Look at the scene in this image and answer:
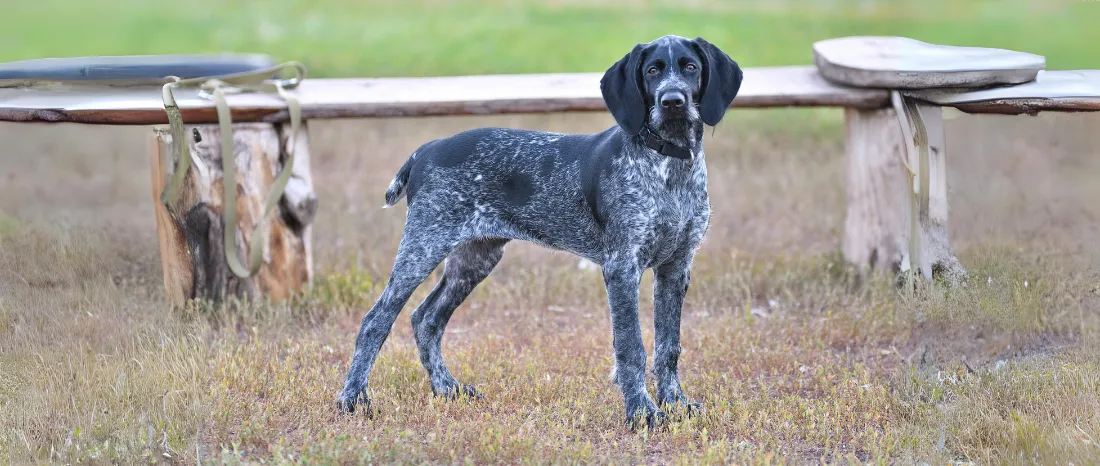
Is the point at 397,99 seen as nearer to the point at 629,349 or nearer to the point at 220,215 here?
the point at 220,215

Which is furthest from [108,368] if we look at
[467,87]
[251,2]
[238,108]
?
[251,2]

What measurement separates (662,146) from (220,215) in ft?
10.2

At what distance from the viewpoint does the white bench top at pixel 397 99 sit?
6145mm

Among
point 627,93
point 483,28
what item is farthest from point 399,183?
point 483,28

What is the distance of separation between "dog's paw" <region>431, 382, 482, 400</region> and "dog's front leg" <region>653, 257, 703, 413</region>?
3.03 ft

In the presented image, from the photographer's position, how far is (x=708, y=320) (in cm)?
690

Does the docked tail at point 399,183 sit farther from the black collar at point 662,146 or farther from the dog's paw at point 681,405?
the dog's paw at point 681,405

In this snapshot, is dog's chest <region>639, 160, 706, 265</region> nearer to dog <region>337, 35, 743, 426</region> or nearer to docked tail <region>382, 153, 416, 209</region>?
dog <region>337, 35, 743, 426</region>

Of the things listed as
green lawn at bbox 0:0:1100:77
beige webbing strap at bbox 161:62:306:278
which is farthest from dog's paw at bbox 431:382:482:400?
green lawn at bbox 0:0:1100:77

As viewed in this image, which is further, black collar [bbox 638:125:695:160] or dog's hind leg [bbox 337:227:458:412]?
dog's hind leg [bbox 337:227:458:412]

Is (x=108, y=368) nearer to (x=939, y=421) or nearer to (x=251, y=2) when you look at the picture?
(x=939, y=421)

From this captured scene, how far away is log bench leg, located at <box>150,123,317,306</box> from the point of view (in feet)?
21.1

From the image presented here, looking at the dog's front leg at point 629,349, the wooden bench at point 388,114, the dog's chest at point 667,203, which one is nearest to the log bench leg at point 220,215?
the wooden bench at point 388,114

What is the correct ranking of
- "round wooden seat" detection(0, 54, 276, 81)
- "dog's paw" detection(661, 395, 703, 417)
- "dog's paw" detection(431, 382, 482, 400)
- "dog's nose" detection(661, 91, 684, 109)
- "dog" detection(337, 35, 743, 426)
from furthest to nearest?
"round wooden seat" detection(0, 54, 276, 81) → "dog's paw" detection(431, 382, 482, 400) → "dog's paw" detection(661, 395, 703, 417) → "dog" detection(337, 35, 743, 426) → "dog's nose" detection(661, 91, 684, 109)
